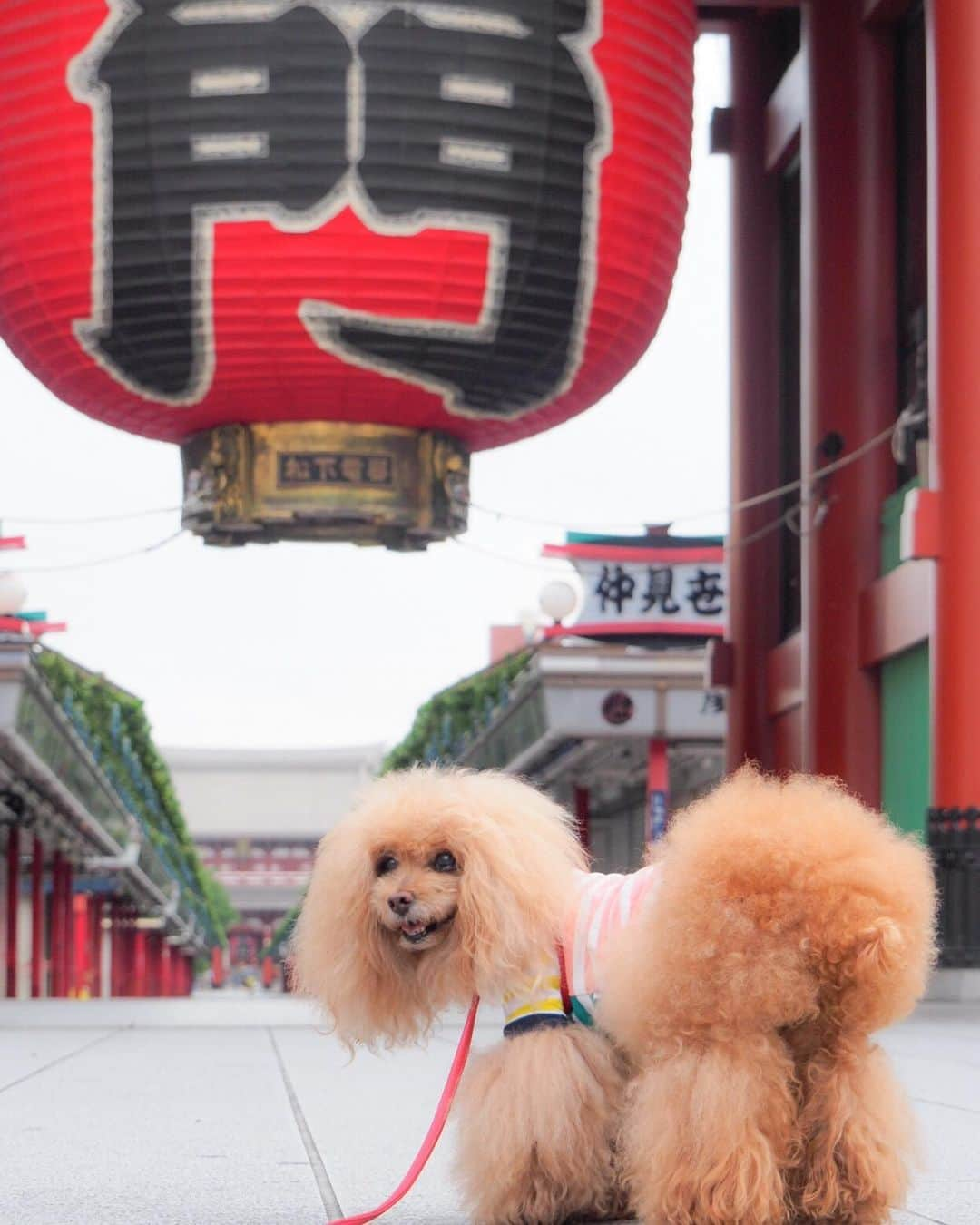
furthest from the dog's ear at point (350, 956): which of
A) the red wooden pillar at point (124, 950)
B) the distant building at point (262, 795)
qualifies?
the distant building at point (262, 795)

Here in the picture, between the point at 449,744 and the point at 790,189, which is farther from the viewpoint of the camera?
the point at 449,744

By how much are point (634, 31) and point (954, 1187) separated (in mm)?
7182

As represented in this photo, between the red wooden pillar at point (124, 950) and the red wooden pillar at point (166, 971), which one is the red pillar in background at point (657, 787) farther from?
the red wooden pillar at point (166, 971)

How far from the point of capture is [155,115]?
31.3 feet

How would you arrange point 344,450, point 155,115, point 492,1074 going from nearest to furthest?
point 492,1074 → point 155,115 → point 344,450

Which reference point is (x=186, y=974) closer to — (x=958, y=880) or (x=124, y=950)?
(x=124, y=950)

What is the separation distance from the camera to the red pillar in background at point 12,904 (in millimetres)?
30406

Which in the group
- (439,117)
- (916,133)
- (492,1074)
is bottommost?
(492,1074)

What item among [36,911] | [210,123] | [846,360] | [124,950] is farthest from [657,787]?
[124,950]

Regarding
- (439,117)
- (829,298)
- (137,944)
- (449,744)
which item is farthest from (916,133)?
(137,944)

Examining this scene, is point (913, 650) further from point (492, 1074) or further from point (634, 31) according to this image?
point (492, 1074)

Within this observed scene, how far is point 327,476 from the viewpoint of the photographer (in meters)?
10.9

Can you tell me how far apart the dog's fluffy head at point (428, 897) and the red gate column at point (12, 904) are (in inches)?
1078

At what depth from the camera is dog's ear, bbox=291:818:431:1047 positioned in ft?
11.8
